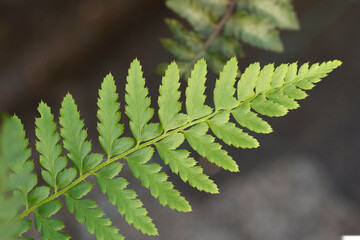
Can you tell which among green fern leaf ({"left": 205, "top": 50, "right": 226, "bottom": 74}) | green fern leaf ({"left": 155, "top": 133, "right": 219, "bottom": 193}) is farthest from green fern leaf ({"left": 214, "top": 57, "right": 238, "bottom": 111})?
green fern leaf ({"left": 205, "top": 50, "right": 226, "bottom": 74})

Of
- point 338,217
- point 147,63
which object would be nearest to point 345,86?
point 338,217

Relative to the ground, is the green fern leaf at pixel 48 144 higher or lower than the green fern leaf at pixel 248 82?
higher

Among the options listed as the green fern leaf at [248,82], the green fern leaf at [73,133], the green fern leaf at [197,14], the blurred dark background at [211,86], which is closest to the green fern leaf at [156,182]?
the green fern leaf at [73,133]

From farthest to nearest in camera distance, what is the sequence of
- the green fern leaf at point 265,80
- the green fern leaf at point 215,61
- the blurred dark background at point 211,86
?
the blurred dark background at point 211,86 → the green fern leaf at point 215,61 → the green fern leaf at point 265,80

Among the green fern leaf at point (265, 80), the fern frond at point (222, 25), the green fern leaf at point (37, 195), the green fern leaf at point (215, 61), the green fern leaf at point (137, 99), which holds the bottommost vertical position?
the green fern leaf at point (265, 80)

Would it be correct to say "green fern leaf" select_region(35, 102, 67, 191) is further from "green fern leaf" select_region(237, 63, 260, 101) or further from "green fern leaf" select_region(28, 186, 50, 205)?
"green fern leaf" select_region(237, 63, 260, 101)

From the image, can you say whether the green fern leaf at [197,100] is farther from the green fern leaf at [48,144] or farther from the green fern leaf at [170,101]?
the green fern leaf at [48,144]
